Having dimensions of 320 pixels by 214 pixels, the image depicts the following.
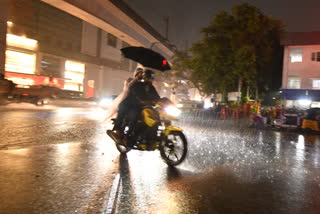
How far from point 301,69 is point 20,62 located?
3221cm

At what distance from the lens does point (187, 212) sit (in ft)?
10.3

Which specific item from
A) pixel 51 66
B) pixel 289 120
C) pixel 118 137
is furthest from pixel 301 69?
pixel 118 137

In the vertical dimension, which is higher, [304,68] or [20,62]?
[304,68]

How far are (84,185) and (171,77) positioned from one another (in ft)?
112

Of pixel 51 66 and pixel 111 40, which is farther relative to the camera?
pixel 111 40

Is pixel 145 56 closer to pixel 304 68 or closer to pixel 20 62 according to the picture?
pixel 20 62

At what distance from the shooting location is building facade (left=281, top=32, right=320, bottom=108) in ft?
106

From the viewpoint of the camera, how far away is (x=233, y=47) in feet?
83.4

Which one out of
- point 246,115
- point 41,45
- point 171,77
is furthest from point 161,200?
point 171,77

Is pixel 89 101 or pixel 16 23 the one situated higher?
pixel 16 23

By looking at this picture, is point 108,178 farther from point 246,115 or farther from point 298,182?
point 246,115

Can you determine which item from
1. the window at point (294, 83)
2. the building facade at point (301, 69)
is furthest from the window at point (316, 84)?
the window at point (294, 83)

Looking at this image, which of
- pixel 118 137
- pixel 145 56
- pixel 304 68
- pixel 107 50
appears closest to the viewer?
pixel 118 137

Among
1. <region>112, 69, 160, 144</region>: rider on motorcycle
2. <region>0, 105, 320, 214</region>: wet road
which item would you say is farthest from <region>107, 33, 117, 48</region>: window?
<region>112, 69, 160, 144</region>: rider on motorcycle
